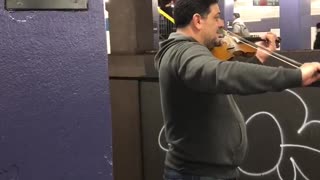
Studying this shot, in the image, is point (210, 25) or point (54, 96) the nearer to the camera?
point (54, 96)

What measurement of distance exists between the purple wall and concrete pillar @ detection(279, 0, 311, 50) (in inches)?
176

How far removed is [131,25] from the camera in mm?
4027

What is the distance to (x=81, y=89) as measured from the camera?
58.6 inches

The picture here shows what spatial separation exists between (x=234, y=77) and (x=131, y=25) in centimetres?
258

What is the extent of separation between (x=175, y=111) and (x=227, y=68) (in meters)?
0.55

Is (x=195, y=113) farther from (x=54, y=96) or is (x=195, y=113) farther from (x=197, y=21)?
(x=54, y=96)

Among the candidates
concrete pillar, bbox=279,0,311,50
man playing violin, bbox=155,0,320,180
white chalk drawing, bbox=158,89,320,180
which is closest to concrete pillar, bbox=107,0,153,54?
white chalk drawing, bbox=158,89,320,180

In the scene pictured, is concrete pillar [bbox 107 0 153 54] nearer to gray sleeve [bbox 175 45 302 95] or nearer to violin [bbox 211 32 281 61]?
violin [bbox 211 32 281 61]

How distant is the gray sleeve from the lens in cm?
148

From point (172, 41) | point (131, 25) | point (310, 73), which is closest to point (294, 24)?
point (131, 25)

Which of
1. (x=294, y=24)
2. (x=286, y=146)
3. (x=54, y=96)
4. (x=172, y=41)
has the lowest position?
(x=286, y=146)

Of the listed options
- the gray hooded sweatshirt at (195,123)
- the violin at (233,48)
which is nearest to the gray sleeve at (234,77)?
the gray hooded sweatshirt at (195,123)

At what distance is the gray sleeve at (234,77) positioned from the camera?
1480mm

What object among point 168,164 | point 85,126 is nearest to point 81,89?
point 85,126
